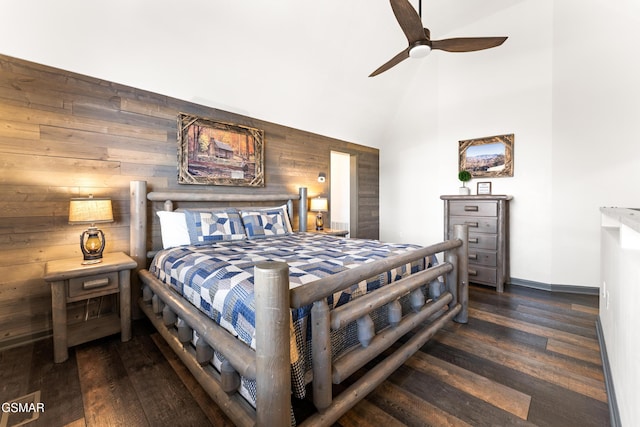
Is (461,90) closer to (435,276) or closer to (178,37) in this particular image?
(435,276)

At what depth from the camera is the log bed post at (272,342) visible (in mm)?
972

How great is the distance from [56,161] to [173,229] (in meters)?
1.03

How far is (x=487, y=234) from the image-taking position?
351 centimetres

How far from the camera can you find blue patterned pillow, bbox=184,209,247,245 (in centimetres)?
262

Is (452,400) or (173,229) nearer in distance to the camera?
(452,400)

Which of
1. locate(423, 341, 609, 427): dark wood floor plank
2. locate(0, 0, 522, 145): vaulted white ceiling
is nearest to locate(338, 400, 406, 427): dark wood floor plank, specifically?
locate(423, 341, 609, 427): dark wood floor plank

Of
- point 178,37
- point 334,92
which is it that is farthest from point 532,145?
point 178,37

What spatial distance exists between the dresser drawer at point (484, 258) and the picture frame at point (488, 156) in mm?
1118

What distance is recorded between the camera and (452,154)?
4.21 metres

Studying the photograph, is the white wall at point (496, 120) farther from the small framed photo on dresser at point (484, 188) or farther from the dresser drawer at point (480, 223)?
the dresser drawer at point (480, 223)

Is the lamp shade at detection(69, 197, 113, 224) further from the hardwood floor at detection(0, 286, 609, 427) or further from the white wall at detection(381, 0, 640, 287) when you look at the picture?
the white wall at detection(381, 0, 640, 287)

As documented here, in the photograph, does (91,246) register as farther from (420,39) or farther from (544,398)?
(544,398)

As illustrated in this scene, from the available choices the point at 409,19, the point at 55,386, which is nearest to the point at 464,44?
the point at 409,19

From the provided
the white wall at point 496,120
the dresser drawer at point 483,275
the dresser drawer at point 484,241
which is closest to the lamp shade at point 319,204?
the white wall at point 496,120
